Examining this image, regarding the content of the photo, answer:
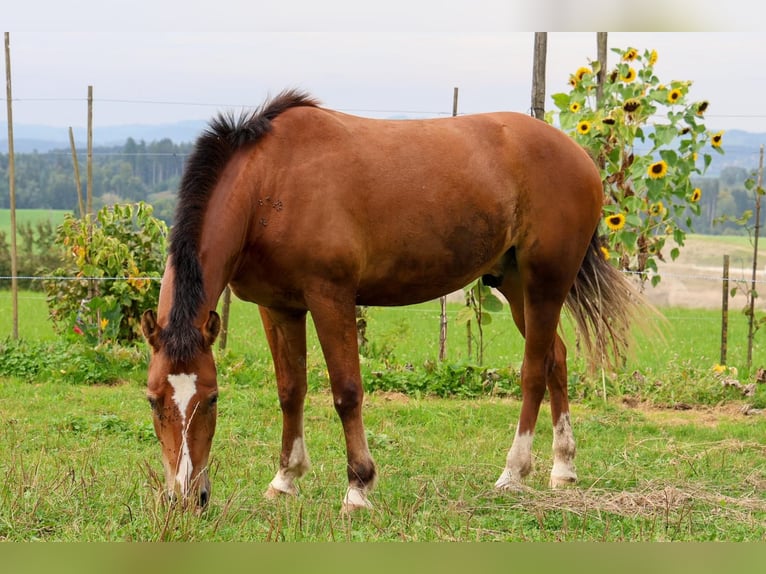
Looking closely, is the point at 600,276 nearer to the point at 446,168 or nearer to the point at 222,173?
the point at 446,168

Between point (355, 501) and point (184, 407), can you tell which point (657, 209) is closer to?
point (355, 501)

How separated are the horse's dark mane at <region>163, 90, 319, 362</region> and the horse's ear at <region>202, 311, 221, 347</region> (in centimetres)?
5

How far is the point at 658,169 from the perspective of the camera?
7.85 meters

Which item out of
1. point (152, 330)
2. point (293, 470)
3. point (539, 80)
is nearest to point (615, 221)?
point (539, 80)

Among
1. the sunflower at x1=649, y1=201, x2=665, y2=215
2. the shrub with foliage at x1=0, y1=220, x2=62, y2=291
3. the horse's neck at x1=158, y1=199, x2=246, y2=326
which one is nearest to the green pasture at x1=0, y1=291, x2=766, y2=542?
the horse's neck at x1=158, y1=199, x2=246, y2=326

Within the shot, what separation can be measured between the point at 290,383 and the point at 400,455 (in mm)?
1264

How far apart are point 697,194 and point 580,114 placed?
50.1 inches

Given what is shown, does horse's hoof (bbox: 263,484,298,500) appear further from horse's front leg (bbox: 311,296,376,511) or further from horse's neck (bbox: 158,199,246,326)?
horse's neck (bbox: 158,199,246,326)

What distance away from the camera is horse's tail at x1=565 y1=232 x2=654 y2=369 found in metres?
5.83

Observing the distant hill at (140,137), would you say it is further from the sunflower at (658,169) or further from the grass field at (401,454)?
the grass field at (401,454)

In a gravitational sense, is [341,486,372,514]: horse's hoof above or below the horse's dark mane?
below

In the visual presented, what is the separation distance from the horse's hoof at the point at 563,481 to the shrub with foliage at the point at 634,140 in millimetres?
3173

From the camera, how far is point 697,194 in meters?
8.06

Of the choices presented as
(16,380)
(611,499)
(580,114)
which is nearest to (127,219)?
(16,380)
